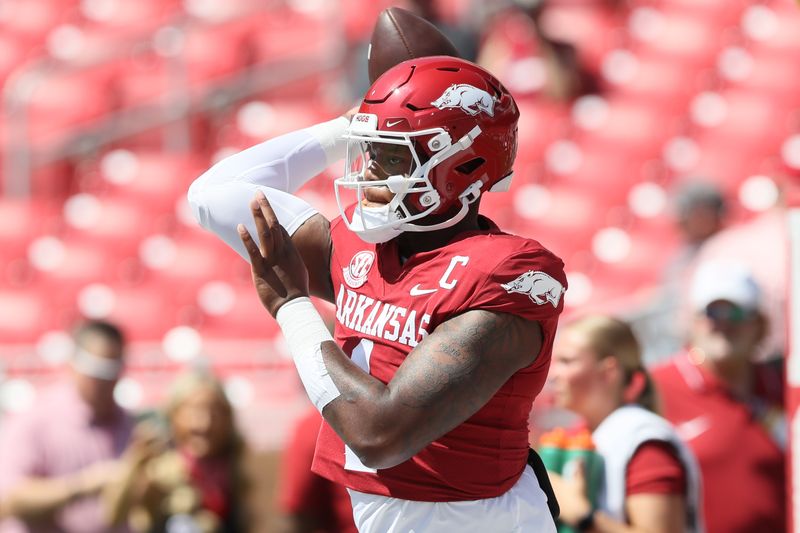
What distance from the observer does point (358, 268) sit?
2746 mm

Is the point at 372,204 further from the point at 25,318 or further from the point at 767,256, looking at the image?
the point at 25,318

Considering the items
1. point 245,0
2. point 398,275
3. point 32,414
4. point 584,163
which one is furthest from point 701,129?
point 398,275

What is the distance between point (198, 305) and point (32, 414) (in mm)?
2938

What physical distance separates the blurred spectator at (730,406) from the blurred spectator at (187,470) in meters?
1.69

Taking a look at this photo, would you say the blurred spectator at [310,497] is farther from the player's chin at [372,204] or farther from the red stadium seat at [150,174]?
the red stadium seat at [150,174]

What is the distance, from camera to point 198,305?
8188 mm

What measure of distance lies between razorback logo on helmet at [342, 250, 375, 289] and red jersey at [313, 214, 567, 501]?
3 cm

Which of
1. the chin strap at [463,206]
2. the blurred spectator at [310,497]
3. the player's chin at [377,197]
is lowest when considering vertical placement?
the blurred spectator at [310,497]

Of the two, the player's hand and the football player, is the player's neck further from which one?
the player's hand

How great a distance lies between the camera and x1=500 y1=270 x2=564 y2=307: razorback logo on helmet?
250 cm

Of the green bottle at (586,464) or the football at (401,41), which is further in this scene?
the green bottle at (586,464)

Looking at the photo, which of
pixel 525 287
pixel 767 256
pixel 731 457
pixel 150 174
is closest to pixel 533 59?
pixel 150 174

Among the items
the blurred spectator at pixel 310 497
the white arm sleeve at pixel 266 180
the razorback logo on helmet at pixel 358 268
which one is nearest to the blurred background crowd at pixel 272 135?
the blurred spectator at pixel 310 497

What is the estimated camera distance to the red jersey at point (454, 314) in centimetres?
252
